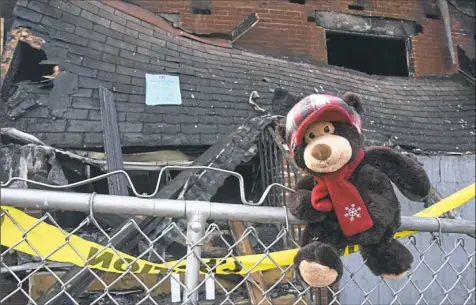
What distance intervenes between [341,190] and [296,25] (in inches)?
236

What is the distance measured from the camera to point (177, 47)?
5.89m

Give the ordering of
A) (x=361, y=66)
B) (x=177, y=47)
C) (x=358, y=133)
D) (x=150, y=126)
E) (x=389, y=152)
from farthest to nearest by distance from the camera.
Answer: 1. (x=361, y=66)
2. (x=177, y=47)
3. (x=150, y=126)
4. (x=389, y=152)
5. (x=358, y=133)

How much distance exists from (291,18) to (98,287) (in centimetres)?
494

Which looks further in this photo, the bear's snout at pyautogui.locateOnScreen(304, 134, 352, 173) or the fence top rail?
the bear's snout at pyautogui.locateOnScreen(304, 134, 352, 173)

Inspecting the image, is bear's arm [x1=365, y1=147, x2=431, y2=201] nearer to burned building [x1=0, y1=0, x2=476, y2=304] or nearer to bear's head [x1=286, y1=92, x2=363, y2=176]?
bear's head [x1=286, y1=92, x2=363, y2=176]

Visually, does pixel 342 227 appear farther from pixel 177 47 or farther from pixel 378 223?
pixel 177 47

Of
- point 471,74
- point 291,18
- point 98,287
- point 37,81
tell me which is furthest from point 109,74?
point 471,74

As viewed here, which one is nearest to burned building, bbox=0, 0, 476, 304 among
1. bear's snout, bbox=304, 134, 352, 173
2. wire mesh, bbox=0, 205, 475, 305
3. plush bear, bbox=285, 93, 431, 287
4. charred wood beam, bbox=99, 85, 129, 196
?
charred wood beam, bbox=99, 85, 129, 196

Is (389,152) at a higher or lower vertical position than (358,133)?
lower

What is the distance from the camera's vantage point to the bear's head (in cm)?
142

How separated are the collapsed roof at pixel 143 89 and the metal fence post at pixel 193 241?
2.47 m

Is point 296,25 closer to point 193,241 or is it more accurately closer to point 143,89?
point 143,89

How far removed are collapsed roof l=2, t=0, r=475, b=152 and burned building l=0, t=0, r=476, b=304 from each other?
0.05 ft

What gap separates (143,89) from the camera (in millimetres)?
5055
